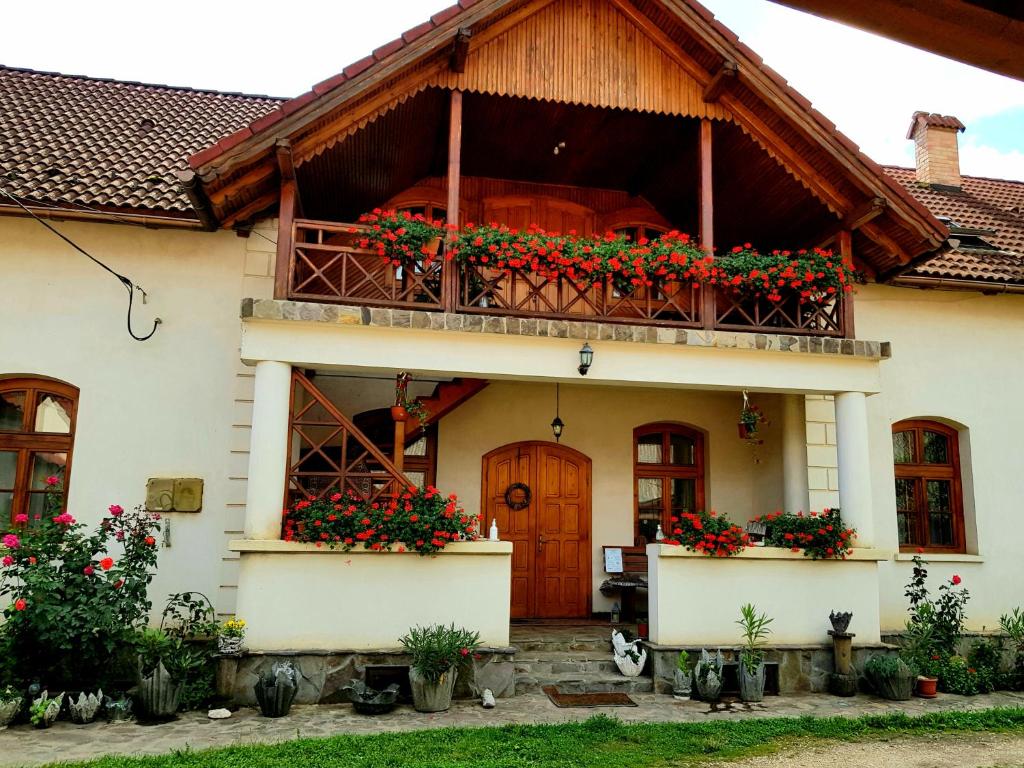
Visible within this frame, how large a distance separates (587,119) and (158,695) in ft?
25.6

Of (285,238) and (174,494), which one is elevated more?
(285,238)

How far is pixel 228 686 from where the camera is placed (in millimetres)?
7348

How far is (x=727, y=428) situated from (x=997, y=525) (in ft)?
12.6

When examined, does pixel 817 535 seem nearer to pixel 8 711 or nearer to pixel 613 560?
pixel 613 560

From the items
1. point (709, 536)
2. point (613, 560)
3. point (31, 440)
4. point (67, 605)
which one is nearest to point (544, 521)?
point (613, 560)

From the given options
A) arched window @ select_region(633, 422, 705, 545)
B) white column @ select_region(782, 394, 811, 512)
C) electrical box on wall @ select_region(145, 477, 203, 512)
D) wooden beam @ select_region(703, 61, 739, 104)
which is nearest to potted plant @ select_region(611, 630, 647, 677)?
arched window @ select_region(633, 422, 705, 545)

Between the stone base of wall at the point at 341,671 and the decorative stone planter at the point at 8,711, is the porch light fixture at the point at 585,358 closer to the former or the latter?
the stone base of wall at the point at 341,671

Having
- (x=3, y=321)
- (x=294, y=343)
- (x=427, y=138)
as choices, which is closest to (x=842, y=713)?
(x=294, y=343)

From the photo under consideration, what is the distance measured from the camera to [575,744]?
249 inches

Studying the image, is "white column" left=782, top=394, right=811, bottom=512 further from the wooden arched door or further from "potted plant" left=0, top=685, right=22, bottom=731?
"potted plant" left=0, top=685, right=22, bottom=731

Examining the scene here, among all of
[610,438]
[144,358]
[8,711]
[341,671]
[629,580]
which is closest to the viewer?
[8,711]

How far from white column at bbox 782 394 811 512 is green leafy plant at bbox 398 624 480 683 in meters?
5.00

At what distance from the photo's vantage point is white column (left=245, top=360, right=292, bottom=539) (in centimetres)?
777

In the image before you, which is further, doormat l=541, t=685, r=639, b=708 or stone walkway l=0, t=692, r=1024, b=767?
doormat l=541, t=685, r=639, b=708
